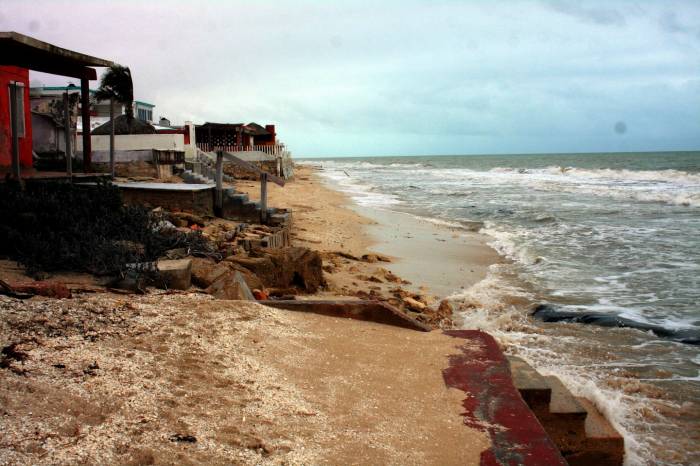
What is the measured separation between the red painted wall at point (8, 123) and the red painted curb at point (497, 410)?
36.9ft

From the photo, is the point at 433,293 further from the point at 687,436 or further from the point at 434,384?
the point at 434,384

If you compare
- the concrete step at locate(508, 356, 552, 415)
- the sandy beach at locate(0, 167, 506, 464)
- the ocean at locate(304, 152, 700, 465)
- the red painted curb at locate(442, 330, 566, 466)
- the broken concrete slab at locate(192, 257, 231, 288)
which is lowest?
the ocean at locate(304, 152, 700, 465)

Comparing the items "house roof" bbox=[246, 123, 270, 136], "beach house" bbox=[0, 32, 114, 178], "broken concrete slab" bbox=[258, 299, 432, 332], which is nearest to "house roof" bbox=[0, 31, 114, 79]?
"beach house" bbox=[0, 32, 114, 178]

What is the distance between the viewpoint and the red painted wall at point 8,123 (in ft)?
41.4

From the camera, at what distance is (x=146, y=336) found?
4129 millimetres

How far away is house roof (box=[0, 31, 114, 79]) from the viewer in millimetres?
8570

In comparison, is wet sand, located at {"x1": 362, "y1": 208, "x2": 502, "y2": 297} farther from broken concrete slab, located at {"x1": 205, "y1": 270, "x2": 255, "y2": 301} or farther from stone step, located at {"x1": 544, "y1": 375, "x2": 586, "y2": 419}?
stone step, located at {"x1": 544, "y1": 375, "x2": 586, "y2": 419}

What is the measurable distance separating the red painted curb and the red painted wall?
11242 millimetres

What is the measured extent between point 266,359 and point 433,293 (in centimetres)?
599

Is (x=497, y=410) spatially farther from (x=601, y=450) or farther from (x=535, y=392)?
(x=601, y=450)

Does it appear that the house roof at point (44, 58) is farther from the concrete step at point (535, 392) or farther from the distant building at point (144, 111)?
the distant building at point (144, 111)

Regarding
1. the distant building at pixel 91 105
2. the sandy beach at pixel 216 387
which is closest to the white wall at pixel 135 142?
the distant building at pixel 91 105

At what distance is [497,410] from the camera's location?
12.1 feet

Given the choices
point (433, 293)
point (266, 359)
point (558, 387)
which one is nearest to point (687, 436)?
point (558, 387)
